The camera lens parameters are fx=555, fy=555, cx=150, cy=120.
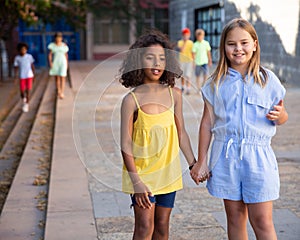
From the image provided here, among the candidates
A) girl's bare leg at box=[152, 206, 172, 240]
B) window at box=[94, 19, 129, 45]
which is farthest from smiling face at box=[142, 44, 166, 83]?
window at box=[94, 19, 129, 45]

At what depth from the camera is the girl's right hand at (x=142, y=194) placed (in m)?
3.24

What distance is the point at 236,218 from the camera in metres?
3.33

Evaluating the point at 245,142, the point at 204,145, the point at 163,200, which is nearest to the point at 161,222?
the point at 163,200

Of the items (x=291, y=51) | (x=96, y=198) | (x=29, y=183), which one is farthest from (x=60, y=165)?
(x=291, y=51)

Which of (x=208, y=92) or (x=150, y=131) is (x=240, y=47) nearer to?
(x=208, y=92)

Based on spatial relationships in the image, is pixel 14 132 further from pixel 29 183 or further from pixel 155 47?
pixel 155 47

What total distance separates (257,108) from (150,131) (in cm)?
64

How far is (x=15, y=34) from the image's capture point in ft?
104

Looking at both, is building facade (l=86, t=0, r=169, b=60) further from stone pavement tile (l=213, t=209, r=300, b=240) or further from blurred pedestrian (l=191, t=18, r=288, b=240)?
blurred pedestrian (l=191, t=18, r=288, b=240)

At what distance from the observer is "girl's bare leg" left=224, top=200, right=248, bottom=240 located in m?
3.30

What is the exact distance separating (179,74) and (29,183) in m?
3.18

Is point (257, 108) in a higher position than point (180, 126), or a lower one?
higher

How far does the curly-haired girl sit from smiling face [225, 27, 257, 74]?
0.35 meters

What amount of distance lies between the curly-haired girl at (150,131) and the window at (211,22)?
1863 centimetres
